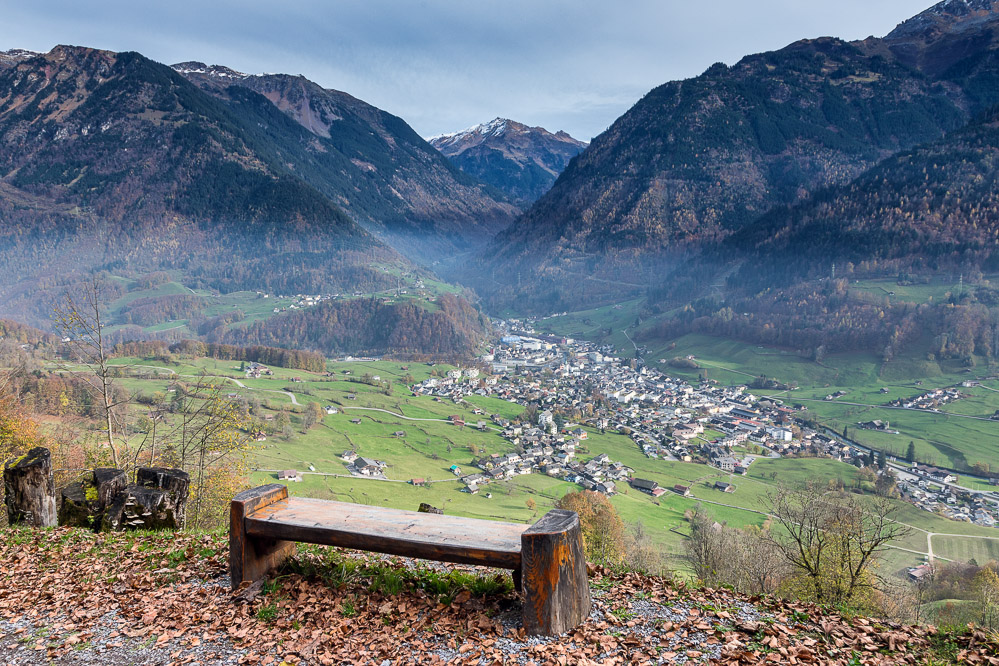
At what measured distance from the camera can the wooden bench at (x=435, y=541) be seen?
13.7 feet

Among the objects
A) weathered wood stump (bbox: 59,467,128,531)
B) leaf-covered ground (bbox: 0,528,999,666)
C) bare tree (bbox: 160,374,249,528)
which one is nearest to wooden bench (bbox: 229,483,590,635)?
leaf-covered ground (bbox: 0,528,999,666)

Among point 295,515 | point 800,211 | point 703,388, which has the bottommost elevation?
point 703,388

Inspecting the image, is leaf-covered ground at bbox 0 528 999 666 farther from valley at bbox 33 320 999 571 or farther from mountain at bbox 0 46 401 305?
mountain at bbox 0 46 401 305

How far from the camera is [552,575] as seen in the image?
4.13 meters

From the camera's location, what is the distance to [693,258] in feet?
522

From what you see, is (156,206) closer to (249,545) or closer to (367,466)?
(367,466)

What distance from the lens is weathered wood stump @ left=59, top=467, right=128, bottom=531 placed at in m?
8.76

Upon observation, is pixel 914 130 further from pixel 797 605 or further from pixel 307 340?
pixel 797 605

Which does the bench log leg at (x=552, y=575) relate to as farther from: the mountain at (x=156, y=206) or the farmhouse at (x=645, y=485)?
the mountain at (x=156, y=206)

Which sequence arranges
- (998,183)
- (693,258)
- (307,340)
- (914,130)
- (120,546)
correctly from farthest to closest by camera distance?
(914,130)
(693,258)
(307,340)
(998,183)
(120,546)

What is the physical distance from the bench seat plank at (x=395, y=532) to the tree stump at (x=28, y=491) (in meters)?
7.20

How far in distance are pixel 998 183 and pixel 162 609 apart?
14915 cm

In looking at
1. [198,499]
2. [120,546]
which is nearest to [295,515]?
[120,546]

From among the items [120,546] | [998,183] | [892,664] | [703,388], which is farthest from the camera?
[998,183]
